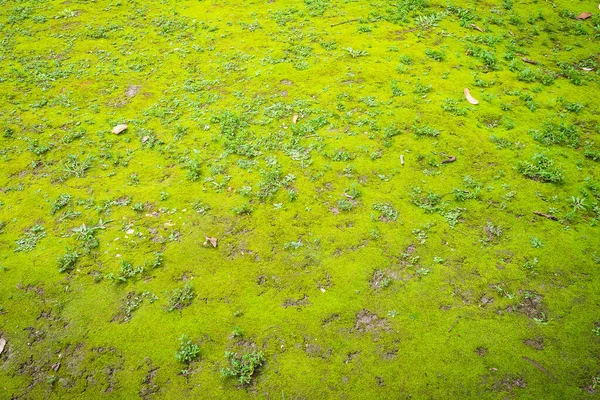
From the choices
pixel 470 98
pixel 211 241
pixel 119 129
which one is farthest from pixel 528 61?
pixel 119 129

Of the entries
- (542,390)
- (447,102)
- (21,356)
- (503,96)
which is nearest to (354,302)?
(542,390)

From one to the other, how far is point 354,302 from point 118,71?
30.0ft

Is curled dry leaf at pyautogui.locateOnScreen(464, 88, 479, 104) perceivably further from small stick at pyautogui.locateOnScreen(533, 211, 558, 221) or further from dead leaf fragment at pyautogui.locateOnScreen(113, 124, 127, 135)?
dead leaf fragment at pyautogui.locateOnScreen(113, 124, 127, 135)

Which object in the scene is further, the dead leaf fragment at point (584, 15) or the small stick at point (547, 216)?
the dead leaf fragment at point (584, 15)

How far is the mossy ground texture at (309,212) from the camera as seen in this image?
198 inches

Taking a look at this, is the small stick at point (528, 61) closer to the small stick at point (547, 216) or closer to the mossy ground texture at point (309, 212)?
the mossy ground texture at point (309, 212)

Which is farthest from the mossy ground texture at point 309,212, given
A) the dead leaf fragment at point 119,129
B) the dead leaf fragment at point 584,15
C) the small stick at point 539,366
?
the dead leaf fragment at point 119,129

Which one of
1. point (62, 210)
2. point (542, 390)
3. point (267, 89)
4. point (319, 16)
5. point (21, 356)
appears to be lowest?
point (542, 390)

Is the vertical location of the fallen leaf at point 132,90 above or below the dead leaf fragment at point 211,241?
above

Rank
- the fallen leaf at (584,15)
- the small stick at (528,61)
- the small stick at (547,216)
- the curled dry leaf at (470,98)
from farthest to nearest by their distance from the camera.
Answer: the fallen leaf at (584,15) < the small stick at (528,61) < the curled dry leaf at (470,98) < the small stick at (547,216)

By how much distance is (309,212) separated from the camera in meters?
6.84

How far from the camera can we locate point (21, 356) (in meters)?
5.32

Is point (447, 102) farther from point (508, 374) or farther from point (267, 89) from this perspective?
point (508, 374)

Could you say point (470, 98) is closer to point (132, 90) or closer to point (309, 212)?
point (309, 212)
